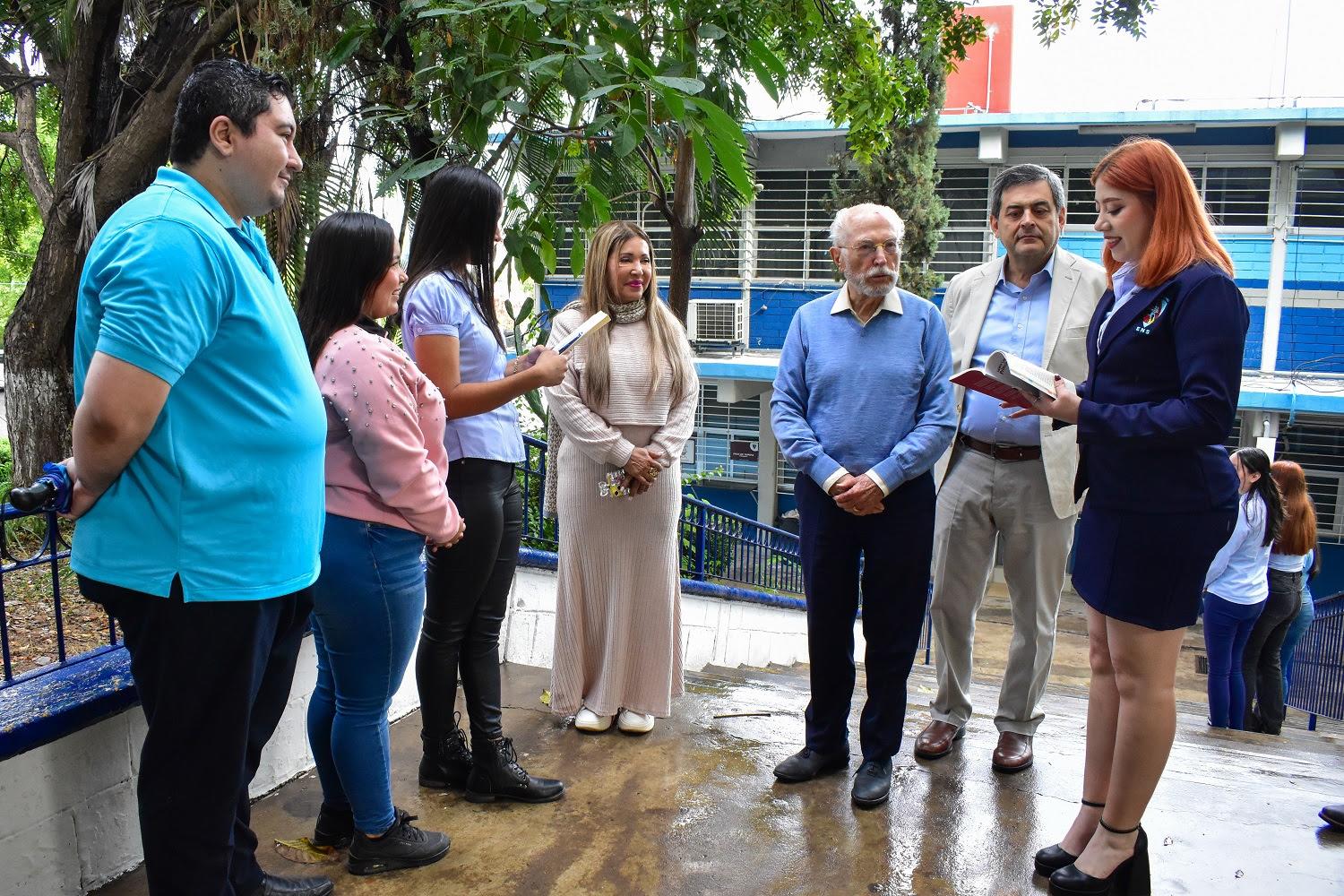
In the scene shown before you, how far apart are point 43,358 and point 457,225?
15.7 ft

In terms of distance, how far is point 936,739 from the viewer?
3.68 meters

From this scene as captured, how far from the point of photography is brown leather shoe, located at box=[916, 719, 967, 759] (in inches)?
143

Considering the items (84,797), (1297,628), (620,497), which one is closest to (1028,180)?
(620,497)

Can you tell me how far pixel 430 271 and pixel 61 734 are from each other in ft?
5.04

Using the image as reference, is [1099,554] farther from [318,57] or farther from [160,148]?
[160,148]

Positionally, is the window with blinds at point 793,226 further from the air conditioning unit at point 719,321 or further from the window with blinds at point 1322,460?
the window with blinds at point 1322,460

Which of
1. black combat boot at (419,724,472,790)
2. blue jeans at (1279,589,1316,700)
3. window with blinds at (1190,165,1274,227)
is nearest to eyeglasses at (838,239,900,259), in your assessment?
black combat boot at (419,724,472,790)

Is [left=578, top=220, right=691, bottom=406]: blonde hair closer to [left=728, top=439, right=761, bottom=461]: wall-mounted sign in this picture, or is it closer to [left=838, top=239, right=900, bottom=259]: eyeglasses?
[left=838, top=239, right=900, bottom=259]: eyeglasses

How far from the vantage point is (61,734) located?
8.07ft

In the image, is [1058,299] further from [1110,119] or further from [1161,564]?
[1110,119]

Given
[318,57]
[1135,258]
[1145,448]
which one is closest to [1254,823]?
[1145,448]

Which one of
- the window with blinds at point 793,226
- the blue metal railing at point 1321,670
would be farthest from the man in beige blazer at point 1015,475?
the window with blinds at point 793,226

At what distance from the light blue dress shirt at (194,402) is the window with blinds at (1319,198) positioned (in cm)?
1552

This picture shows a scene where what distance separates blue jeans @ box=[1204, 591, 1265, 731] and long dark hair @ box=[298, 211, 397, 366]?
5.98m
